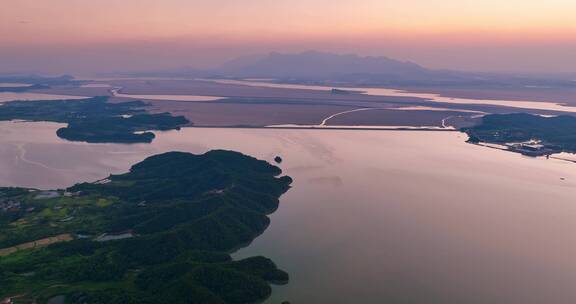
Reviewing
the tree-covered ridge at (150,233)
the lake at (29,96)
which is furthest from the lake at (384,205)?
the lake at (29,96)

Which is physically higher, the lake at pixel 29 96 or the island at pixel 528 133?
the island at pixel 528 133

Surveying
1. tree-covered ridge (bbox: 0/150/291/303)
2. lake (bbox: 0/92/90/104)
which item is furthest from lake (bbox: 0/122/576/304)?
lake (bbox: 0/92/90/104)

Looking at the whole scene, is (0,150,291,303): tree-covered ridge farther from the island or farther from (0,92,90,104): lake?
(0,92,90,104): lake

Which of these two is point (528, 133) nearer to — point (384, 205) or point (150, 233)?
point (384, 205)

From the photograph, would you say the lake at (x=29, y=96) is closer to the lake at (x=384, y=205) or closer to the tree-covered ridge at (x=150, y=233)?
the lake at (x=384, y=205)

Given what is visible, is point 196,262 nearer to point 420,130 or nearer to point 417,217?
point 417,217

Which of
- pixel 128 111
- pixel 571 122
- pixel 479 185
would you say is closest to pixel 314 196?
pixel 479 185

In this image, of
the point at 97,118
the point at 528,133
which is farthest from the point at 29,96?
the point at 528,133
